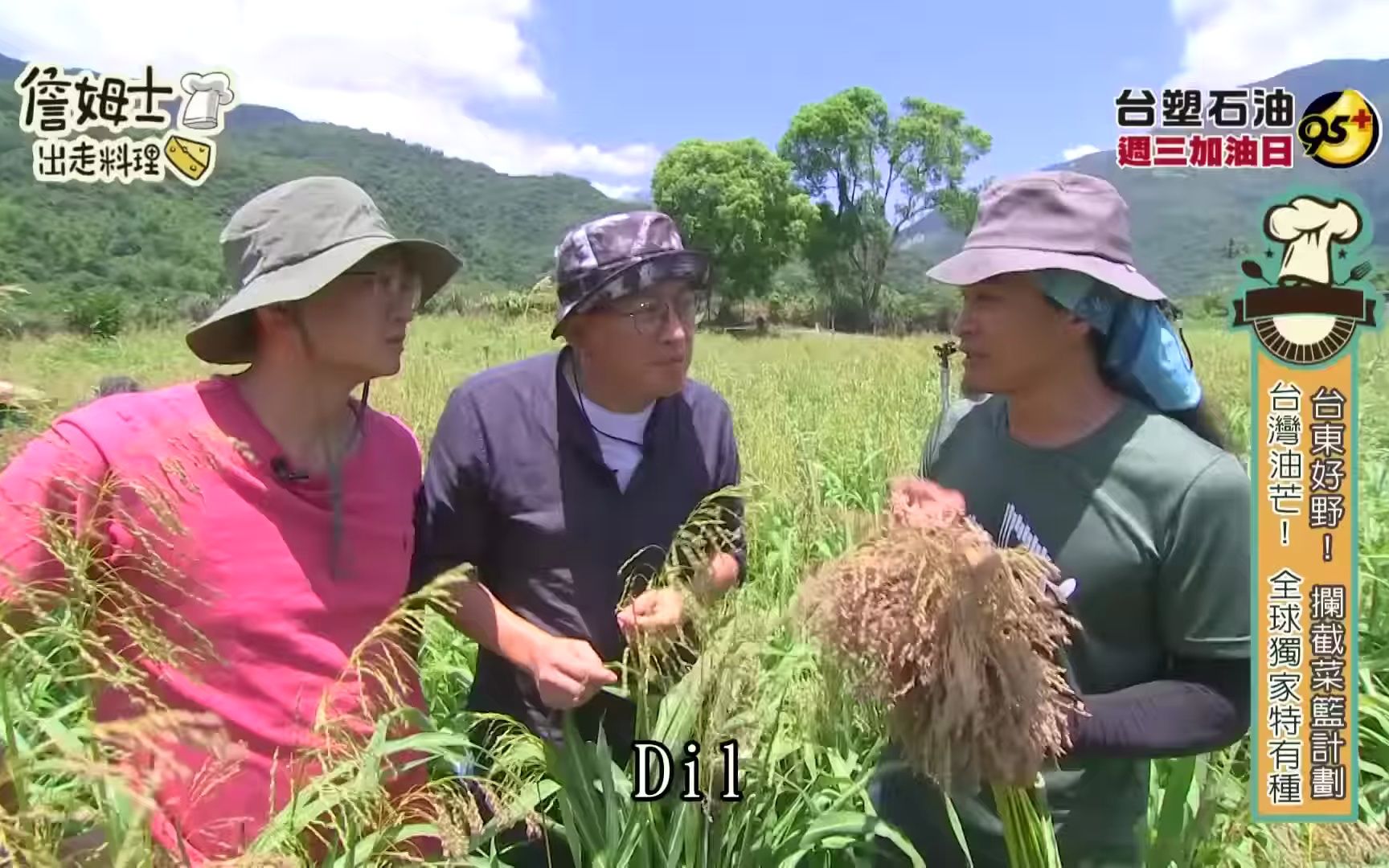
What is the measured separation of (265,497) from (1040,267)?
1.30 metres

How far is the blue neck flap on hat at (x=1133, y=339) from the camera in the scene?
4.57 ft

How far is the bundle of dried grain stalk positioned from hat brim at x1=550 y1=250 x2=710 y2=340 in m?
0.72

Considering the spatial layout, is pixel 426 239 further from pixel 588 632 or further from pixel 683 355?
pixel 588 632

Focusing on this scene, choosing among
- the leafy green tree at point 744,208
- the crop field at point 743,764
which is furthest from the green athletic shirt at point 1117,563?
the leafy green tree at point 744,208

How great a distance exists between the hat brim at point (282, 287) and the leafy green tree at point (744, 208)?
120 feet

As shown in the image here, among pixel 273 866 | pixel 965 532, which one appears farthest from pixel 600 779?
pixel 965 532

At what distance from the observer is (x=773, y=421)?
4.60 metres

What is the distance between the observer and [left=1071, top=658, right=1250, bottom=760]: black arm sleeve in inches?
48.8

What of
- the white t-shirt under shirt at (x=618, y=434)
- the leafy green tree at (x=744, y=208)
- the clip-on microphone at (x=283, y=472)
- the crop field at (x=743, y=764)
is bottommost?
the crop field at (x=743, y=764)

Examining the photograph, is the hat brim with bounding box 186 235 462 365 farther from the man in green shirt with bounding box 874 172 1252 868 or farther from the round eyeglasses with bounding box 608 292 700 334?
the man in green shirt with bounding box 874 172 1252 868

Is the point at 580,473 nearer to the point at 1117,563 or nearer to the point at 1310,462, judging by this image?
the point at 1117,563

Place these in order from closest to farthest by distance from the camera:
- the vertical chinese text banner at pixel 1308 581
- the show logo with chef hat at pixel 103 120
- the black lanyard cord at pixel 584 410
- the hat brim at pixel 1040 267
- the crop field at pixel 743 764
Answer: the crop field at pixel 743 764
the hat brim at pixel 1040 267
the vertical chinese text banner at pixel 1308 581
the black lanyard cord at pixel 584 410
the show logo with chef hat at pixel 103 120

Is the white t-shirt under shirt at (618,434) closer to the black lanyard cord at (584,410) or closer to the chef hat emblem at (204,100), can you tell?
the black lanyard cord at (584,410)

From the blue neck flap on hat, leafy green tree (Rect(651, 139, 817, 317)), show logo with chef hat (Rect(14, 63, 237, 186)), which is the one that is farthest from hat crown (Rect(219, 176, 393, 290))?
leafy green tree (Rect(651, 139, 817, 317))
